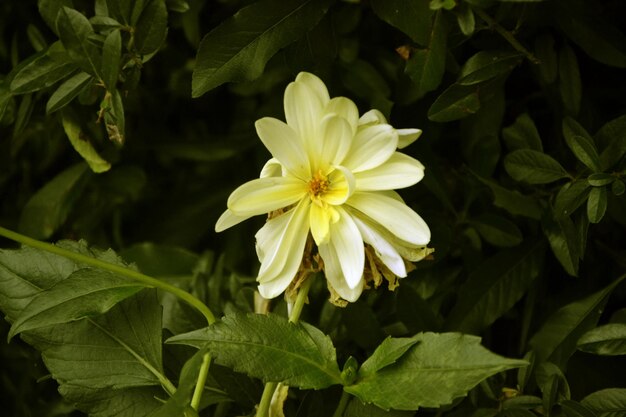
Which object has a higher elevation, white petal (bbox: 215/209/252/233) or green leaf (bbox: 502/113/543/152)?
white petal (bbox: 215/209/252/233)

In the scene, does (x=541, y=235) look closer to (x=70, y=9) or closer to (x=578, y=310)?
(x=578, y=310)

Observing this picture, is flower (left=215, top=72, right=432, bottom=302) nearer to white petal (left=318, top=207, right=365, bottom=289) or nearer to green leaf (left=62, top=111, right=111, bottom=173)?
white petal (left=318, top=207, right=365, bottom=289)

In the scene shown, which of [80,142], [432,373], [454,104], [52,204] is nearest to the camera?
[432,373]

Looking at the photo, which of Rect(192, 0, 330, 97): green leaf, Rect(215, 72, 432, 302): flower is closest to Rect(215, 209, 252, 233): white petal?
Rect(215, 72, 432, 302): flower

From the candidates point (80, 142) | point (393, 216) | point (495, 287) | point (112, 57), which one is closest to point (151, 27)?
point (112, 57)

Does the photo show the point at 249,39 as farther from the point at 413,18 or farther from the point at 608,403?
the point at 608,403

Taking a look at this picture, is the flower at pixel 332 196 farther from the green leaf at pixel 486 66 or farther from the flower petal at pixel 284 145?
the green leaf at pixel 486 66
